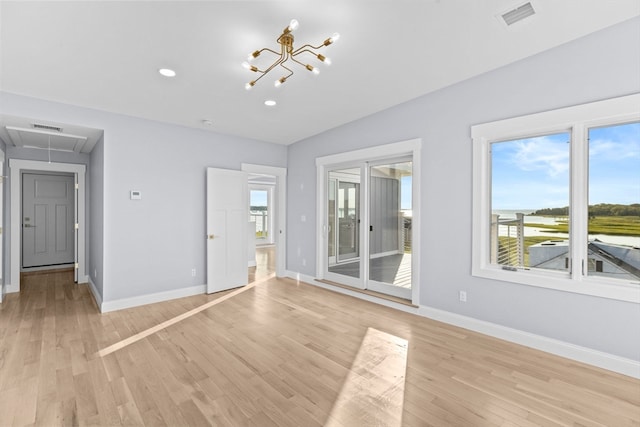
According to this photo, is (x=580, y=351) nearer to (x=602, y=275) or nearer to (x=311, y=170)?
(x=602, y=275)

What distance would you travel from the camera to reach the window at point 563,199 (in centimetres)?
257

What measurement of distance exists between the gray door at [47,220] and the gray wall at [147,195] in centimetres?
340

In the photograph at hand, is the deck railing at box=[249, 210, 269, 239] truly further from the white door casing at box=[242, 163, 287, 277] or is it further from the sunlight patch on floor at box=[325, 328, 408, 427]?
the sunlight patch on floor at box=[325, 328, 408, 427]

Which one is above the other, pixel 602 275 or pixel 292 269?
pixel 602 275

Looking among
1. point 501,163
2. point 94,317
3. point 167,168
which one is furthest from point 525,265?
point 94,317

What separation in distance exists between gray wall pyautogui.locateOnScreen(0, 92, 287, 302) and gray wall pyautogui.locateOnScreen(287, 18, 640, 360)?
9.17ft

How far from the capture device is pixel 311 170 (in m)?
5.55

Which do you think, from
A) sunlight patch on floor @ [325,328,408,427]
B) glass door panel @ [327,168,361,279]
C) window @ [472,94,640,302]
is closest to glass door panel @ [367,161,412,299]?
glass door panel @ [327,168,361,279]

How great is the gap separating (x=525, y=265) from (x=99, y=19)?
176 inches

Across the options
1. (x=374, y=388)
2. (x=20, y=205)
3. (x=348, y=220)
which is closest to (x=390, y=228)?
(x=348, y=220)

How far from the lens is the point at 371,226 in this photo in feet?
15.6

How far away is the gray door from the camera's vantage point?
642cm

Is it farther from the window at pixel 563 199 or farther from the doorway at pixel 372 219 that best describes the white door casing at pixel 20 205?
the window at pixel 563 199

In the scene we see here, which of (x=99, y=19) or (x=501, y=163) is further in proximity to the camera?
(x=501, y=163)
